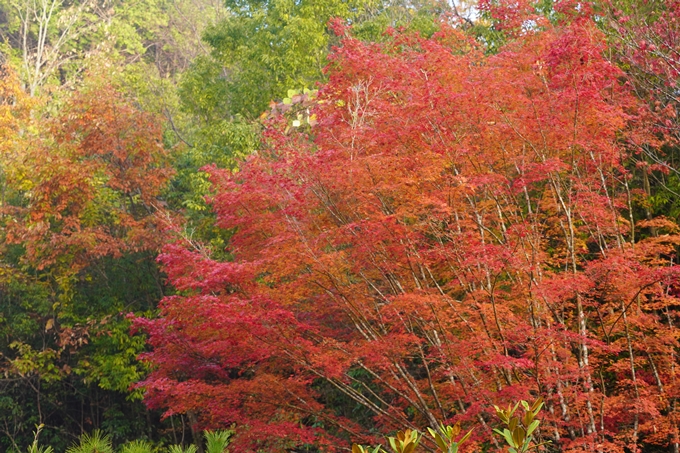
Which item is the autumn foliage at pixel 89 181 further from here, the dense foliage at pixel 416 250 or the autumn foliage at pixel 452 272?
the autumn foliage at pixel 452 272

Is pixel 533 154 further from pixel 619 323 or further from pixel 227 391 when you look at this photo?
pixel 227 391

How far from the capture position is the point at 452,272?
295 inches

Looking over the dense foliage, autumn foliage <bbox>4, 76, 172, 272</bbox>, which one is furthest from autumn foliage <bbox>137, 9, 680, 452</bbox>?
autumn foliage <bbox>4, 76, 172, 272</bbox>

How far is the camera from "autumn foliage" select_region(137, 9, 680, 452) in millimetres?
6539

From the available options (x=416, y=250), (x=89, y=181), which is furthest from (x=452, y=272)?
(x=89, y=181)

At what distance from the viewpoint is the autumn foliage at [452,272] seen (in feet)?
21.5

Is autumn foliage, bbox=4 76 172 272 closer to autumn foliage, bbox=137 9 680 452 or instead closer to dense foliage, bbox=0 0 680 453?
dense foliage, bbox=0 0 680 453

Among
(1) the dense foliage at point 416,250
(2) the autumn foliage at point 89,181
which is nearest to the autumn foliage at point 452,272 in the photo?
(1) the dense foliage at point 416,250

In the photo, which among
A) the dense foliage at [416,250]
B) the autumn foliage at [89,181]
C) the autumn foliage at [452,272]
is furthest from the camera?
the autumn foliage at [89,181]

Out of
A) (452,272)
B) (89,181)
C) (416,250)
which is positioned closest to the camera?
(416,250)

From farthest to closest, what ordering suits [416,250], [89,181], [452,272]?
[89,181]
[452,272]
[416,250]

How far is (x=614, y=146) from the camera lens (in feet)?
25.1

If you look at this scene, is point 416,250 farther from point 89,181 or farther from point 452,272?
point 89,181

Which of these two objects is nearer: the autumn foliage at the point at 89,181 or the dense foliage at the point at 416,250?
the dense foliage at the point at 416,250
